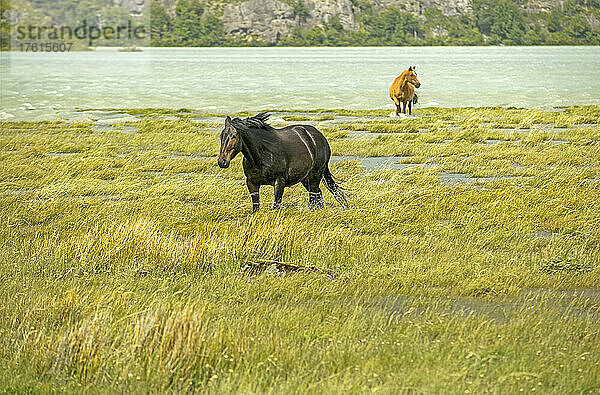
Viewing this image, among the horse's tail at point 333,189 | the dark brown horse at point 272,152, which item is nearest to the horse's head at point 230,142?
the dark brown horse at point 272,152

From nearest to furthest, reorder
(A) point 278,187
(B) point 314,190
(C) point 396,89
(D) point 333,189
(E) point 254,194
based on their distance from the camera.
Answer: (A) point 278,187, (E) point 254,194, (B) point 314,190, (D) point 333,189, (C) point 396,89

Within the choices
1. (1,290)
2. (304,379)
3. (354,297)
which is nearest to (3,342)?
(1,290)

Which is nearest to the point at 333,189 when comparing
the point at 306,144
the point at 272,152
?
the point at 306,144

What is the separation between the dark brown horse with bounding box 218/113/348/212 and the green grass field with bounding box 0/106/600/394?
46 cm

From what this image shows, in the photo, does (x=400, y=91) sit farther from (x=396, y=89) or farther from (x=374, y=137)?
(x=374, y=137)

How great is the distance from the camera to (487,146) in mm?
20219

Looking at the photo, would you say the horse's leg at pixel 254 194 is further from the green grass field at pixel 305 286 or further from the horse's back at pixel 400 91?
the horse's back at pixel 400 91

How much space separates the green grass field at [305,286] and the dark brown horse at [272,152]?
1.51ft

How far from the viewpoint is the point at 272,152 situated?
9.58 metres

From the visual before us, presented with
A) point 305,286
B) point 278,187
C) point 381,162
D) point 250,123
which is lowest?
point 381,162

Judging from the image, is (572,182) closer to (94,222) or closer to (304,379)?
(94,222)

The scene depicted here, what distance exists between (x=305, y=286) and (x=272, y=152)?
2.87m

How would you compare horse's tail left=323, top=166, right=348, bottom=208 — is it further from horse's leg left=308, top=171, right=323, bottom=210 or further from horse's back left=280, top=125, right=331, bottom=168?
horse's back left=280, top=125, right=331, bottom=168

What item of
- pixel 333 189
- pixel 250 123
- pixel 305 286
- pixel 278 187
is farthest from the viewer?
pixel 333 189
